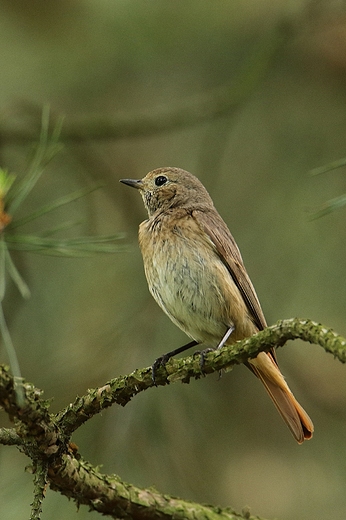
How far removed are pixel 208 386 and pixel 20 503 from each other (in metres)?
1.51

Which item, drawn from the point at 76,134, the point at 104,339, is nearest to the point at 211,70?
the point at 76,134

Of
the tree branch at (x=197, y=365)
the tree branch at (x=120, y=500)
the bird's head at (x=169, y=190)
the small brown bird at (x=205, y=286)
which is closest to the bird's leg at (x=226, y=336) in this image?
the small brown bird at (x=205, y=286)

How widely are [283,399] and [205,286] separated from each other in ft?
2.46

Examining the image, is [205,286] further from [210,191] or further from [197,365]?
[210,191]

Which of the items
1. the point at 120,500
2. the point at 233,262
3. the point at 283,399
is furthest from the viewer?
the point at 233,262

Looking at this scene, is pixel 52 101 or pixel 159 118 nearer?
pixel 159 118

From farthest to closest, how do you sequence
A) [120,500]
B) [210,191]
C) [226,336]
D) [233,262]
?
[210,191], [233,262], [226,336], [120,500]

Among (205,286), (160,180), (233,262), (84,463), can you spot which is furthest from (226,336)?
(84,463)

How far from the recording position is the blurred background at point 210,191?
179 inches

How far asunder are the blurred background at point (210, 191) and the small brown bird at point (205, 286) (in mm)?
476

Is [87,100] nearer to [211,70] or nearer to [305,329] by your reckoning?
[211,70]

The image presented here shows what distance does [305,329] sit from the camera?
2295 millimetres

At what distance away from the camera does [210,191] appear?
577 centimetres

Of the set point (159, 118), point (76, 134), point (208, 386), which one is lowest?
point (208, 386)
